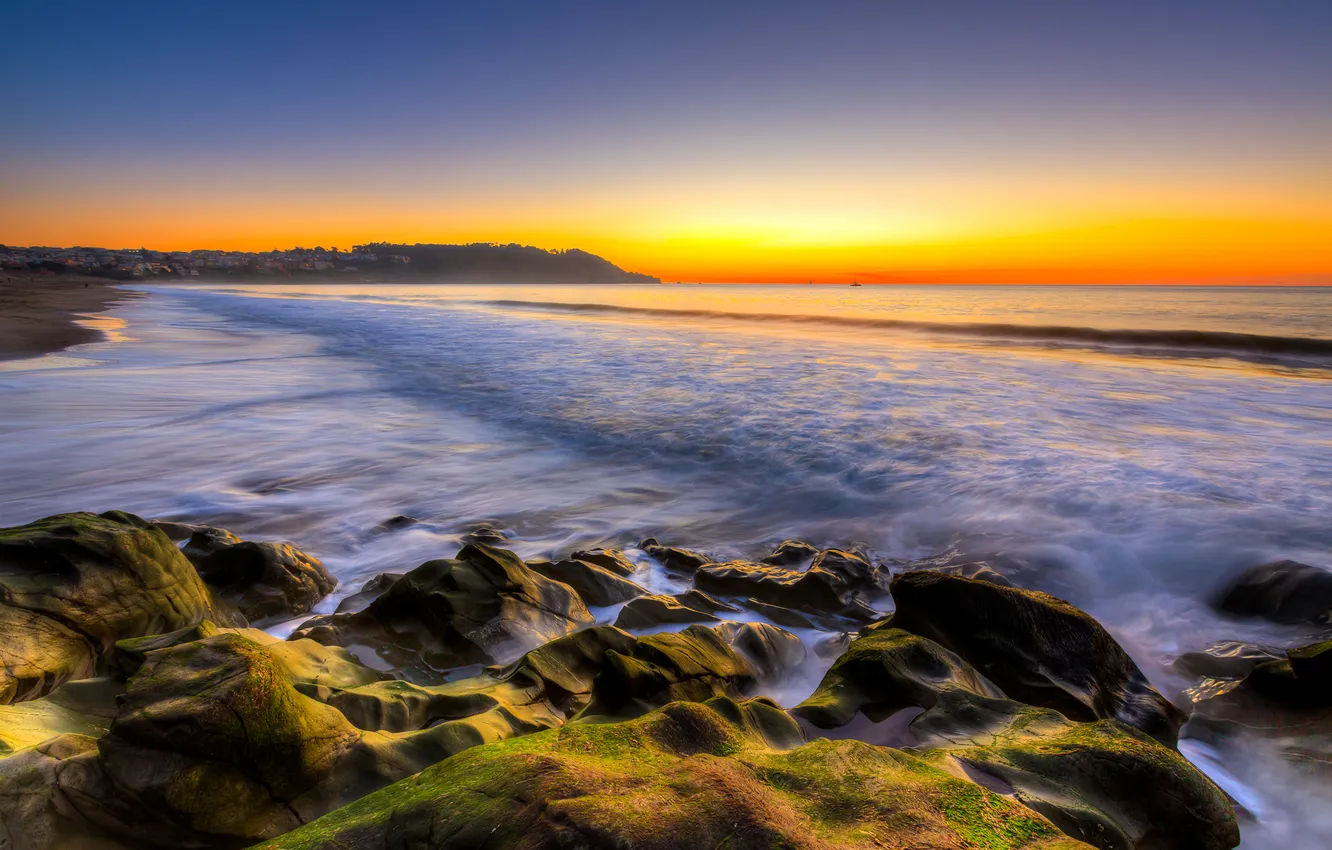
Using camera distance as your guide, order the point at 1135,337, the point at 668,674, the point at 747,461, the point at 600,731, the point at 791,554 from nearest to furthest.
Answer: the point at 600,731 < the point at 668,674 < the point at 791,554 < the point at 747,461 < the point at 1135,337

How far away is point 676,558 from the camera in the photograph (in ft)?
16.6

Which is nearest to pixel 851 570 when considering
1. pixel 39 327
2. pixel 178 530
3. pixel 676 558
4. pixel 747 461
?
pixel 676 558

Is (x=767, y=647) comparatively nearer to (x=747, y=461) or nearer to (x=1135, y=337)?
(x=747, y=461)

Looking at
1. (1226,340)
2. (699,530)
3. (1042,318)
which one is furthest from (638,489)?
(1042,318)

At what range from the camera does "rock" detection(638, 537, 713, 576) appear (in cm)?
497

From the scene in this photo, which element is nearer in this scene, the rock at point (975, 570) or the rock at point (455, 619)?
the rock at point (455, 619)

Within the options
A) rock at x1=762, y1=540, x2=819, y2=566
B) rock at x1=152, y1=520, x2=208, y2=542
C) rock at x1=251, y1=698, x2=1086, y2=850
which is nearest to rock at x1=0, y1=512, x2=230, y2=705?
rock at x1=152, y1=520, x2=208, y2=542

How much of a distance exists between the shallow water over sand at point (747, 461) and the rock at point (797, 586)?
43 cm

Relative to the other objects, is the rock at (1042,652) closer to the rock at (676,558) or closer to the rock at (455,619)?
the rock at (676,558)

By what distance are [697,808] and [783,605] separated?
2.89 m

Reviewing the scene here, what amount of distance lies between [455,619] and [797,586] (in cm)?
218

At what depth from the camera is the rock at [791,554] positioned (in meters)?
5.13

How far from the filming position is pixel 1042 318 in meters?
31.8

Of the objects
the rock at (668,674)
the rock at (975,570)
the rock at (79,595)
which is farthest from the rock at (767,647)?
the rock at (79,595)
